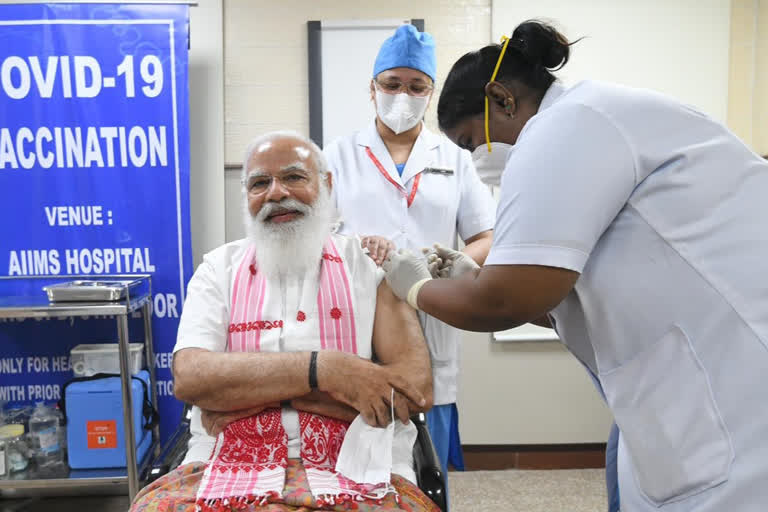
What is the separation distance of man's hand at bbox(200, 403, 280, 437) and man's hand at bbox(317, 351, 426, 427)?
0.61 feet

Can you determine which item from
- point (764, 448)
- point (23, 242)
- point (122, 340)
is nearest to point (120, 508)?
point (122, 340)

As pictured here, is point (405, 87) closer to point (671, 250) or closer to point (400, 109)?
point (400, 109)

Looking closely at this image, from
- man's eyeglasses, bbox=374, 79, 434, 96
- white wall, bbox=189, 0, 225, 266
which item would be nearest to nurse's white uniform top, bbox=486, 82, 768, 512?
man's eyeglasses, bbox=374, 79, 434, 96

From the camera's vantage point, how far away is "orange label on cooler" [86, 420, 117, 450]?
2402mm

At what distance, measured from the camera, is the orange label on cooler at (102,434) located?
7.88 feet

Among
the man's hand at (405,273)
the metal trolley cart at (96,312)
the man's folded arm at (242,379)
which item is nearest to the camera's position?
the man's hand at (405,273)

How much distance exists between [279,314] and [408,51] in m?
1.04

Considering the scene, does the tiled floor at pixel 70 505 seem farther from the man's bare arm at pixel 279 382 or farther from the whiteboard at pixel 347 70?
the whiteboard at pixel 347 70

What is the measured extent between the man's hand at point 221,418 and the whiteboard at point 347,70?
5.69ft


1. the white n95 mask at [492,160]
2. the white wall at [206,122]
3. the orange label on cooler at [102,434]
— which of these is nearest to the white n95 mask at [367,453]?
the white n95 mask at [492,160]

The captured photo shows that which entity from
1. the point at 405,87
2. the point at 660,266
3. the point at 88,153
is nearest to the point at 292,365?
the point at 660,266

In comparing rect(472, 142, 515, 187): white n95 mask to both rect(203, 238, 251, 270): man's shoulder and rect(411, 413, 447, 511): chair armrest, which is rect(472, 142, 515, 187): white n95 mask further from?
rect(203, 238, 251, 270): man's shoulder

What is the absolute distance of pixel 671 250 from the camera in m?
0.88

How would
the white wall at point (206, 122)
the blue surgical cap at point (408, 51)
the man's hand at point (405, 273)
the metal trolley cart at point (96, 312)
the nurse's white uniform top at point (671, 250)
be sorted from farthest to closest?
the white wall at point (206, 122)
the metal trolley cart at point (96, 312)
the blue surgical cap at point (408, 51)
the man's hand at point (405, 273)
the nurse's white uniform top at point (671, 250)
